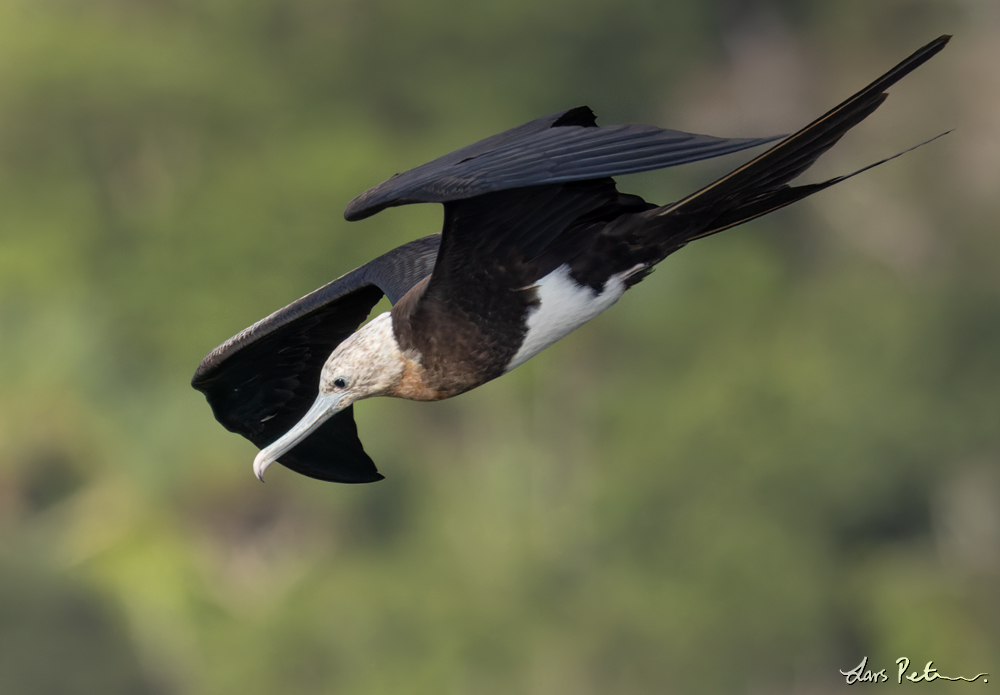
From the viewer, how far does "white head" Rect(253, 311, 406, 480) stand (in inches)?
203

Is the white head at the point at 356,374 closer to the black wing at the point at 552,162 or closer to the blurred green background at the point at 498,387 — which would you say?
the black wing at the point at 552,162

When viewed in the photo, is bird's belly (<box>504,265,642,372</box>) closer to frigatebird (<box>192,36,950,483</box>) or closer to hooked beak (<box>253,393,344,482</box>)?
frigatebird (<box>192,36,950,483</box>)

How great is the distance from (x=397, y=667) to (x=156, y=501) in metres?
9.21

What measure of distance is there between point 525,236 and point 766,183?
0.92 meters

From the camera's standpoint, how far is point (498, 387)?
3231cm

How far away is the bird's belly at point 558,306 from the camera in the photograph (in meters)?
→ 5.08

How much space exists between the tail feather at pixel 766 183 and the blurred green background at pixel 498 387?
2371 cm

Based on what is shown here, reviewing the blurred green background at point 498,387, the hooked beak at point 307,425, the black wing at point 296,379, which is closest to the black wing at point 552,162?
the hooked beak at point 307,425

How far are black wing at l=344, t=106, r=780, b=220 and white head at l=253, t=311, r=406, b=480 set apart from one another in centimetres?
66

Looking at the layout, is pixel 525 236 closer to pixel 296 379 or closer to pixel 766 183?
pixel 766 183
